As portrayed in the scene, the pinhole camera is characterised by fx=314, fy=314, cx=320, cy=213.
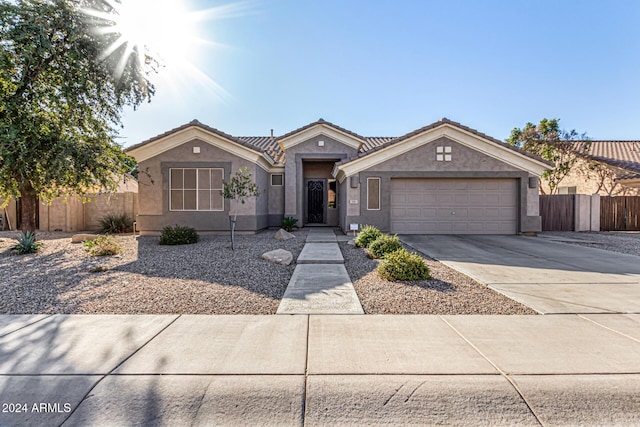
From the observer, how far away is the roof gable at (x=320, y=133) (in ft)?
53.5

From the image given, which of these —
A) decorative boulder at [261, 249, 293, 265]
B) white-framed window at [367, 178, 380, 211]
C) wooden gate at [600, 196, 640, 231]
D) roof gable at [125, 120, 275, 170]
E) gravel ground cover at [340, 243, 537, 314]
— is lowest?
gravel ground cover at [340, 243, 537, 314]

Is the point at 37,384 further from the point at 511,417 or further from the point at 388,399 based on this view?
the point at 511,417

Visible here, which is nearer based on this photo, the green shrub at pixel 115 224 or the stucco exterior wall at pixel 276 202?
the green shrub at pixel 115 224

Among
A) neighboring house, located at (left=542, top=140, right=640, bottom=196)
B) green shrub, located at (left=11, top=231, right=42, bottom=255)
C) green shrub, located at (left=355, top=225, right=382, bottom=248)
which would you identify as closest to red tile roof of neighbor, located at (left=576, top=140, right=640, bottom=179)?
neighboring house, located at (left=542, top=140, right=640, bottom=196)

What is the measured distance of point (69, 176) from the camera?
10039mm

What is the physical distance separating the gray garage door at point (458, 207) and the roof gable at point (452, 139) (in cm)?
96

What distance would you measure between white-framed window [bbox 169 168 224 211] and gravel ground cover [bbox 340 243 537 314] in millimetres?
8837

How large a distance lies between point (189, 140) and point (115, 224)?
5837 mm

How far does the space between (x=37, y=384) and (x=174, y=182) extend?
11848 mm

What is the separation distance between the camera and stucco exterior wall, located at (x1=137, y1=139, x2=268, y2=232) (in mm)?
13414

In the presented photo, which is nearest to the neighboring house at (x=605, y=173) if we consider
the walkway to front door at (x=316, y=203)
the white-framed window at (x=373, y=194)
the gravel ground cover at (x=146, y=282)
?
the white-framed window at (x=373, y=194)

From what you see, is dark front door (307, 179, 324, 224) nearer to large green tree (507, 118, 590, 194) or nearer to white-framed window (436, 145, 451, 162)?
white-framed window (436, 145, 451, 162)

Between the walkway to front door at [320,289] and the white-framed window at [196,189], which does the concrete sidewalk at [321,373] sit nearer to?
the walkway to front door at [320,289]

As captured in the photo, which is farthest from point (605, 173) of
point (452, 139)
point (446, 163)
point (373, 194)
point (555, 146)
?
point (373, 194)
